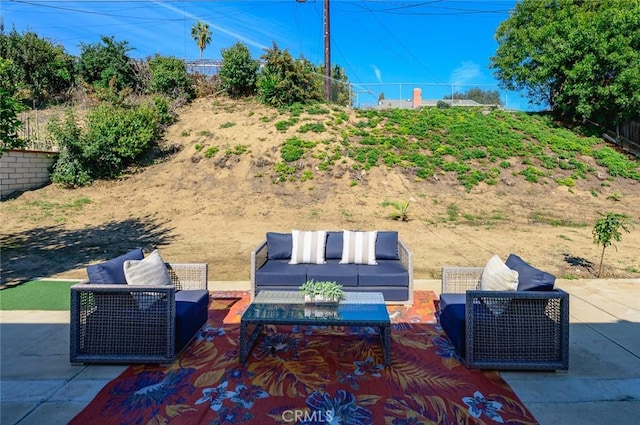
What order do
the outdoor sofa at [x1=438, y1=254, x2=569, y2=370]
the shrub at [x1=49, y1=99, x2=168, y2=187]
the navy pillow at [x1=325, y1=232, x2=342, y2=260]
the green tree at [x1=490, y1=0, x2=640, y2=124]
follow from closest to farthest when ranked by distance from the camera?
the outdoor sofa at [x1=438, y1=254, x2=569, y2=370], the navy pillow at [x1=325, y1=232, x2=342, y2=260], the shrub at [x1=49, y1=99, x2=168, y2=187], the green tree at [x1=490, y1=0, x2=640, y2=124]

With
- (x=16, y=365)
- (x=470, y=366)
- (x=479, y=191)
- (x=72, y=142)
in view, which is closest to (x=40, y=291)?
(x=16, y=365)

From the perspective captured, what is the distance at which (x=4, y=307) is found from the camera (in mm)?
4355

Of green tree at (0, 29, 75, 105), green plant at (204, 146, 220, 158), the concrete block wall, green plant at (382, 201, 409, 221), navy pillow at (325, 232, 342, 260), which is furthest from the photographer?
green tree at (0, 29, 75, 105)

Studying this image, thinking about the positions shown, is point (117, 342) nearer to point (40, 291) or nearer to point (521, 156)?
point (40, 291)

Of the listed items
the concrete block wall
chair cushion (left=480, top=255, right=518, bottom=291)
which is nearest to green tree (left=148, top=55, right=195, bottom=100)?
the concrete block wall

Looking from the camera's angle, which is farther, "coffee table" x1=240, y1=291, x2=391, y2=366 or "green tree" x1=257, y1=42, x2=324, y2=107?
"green tree" x1=257, y1=42, x2=324, y2=107

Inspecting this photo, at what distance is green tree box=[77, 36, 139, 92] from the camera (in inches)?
680

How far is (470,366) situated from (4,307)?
188 inches

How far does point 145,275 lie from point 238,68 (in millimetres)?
15451

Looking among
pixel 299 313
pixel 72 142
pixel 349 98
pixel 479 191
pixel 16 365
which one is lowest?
pixel 16 365

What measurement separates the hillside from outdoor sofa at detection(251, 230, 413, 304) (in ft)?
3.31

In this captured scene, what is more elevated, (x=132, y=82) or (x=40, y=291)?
(x=132, y=82)

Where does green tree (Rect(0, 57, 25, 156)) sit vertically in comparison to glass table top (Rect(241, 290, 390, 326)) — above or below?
above

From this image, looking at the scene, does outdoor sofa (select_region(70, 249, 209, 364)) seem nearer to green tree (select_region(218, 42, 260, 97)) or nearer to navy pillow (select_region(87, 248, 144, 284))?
navy pillow (select_region(87, 248, 144, 284))
